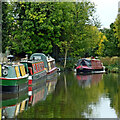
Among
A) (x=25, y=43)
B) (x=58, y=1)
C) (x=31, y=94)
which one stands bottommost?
(x=31, y=94)

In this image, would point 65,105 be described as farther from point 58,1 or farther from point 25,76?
point 58,1

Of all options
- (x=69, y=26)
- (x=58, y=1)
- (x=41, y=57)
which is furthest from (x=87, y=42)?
(x=41, y=57)

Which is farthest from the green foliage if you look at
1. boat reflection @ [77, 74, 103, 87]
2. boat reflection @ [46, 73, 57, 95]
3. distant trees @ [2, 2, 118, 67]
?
boat reflection @ [77, 74, 103, 87]

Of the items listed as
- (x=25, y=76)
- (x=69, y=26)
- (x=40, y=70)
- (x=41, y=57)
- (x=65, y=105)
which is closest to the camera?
(x=65, y=105)

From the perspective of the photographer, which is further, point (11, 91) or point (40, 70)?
point (40, 70)

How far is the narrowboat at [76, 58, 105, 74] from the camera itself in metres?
47.2

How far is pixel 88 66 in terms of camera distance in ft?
160

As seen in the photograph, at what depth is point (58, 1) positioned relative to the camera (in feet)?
165

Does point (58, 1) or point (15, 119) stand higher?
point (58, 1)

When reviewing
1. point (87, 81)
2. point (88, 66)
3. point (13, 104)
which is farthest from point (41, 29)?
point (13, 104)

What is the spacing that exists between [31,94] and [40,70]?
911 cm

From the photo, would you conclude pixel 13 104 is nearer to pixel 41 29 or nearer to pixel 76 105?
pixel 76 105

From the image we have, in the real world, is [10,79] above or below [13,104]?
above

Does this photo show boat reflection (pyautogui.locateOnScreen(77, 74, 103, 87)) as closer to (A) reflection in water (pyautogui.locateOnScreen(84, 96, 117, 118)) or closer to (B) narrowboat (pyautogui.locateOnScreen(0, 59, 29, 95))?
(B) narrowboat (pyautogui.locateOnScreen(0, 59, 29, 95))
